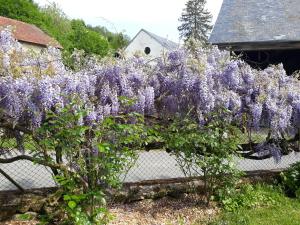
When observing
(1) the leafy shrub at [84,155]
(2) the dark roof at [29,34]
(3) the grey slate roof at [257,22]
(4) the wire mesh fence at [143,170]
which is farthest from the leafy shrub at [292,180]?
(2) the dark roof at [29,34]

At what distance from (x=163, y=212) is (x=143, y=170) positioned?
9.78 ft

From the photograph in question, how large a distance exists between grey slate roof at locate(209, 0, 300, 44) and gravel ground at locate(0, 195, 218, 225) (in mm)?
9647

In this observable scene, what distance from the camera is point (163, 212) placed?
6.14 m

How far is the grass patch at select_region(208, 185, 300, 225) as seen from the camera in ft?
19.3

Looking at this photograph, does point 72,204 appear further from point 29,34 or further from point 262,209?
point 29,34


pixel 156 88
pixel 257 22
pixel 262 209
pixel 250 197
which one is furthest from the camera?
pixel 257 22

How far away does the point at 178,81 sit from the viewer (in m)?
6.23

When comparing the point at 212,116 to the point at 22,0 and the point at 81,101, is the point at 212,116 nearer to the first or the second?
the point at 81,101

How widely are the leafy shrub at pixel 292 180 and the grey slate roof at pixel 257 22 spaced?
26.8 ft

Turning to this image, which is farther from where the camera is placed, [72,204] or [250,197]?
[250,197]

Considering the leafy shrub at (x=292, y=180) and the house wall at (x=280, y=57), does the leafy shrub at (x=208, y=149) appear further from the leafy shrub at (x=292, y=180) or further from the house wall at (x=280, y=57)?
the house wall at (x=280, y=57)

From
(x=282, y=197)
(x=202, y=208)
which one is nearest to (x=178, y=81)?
(x=202, y=208)

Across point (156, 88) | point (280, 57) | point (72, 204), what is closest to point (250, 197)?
point (156, 88)

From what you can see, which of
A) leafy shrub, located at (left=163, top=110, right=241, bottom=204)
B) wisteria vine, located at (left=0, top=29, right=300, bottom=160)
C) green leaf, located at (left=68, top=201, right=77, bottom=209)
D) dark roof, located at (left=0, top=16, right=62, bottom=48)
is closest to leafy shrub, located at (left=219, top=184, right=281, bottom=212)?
leafy shrub, located at (left=163, top=110, right=241, bottom=204)
